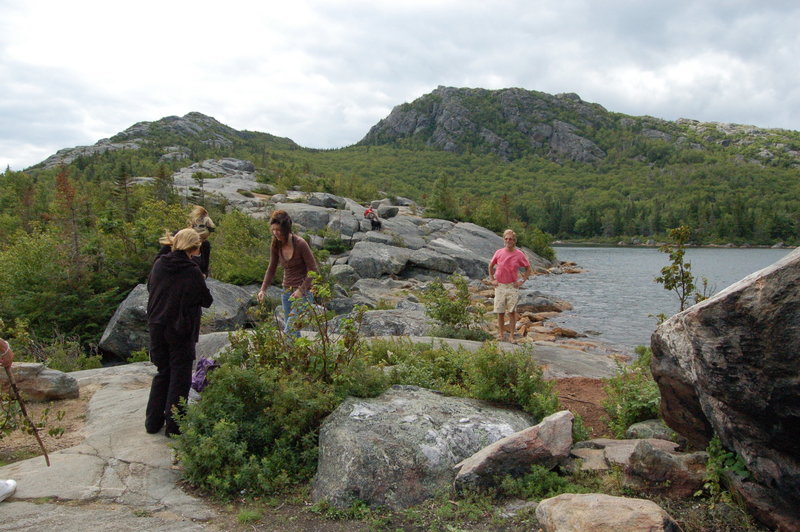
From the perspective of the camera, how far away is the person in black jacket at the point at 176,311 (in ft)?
18.9

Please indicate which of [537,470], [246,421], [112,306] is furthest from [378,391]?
[112,306]

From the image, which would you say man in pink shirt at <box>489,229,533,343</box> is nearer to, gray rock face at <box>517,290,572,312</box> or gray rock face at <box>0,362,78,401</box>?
gray rock face at <box>0,362,78,401</box>

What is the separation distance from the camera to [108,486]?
4.77 meters

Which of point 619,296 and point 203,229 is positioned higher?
point 203,229

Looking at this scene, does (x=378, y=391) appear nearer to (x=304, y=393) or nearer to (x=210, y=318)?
(x=304, y=393)

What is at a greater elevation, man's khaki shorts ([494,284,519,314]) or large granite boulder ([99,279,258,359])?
man's khaki shorts ([494,284,519,314])

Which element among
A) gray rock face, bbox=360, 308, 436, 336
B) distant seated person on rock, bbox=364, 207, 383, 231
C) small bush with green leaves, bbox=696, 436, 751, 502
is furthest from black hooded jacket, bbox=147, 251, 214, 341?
distant seated person on rock, bbox=364, 207, 383, 231

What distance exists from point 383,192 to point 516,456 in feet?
261

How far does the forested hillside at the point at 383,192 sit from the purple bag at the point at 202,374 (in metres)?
4.04

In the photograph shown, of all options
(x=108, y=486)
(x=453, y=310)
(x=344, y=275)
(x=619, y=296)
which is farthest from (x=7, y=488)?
(x=619, y=296)

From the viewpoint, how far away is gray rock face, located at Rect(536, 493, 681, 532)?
3.44 m

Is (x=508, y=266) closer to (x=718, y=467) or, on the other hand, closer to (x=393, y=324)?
(x=393, y=324)

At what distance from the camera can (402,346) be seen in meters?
7.99

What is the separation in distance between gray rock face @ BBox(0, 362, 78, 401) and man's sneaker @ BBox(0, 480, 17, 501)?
3.00 m
